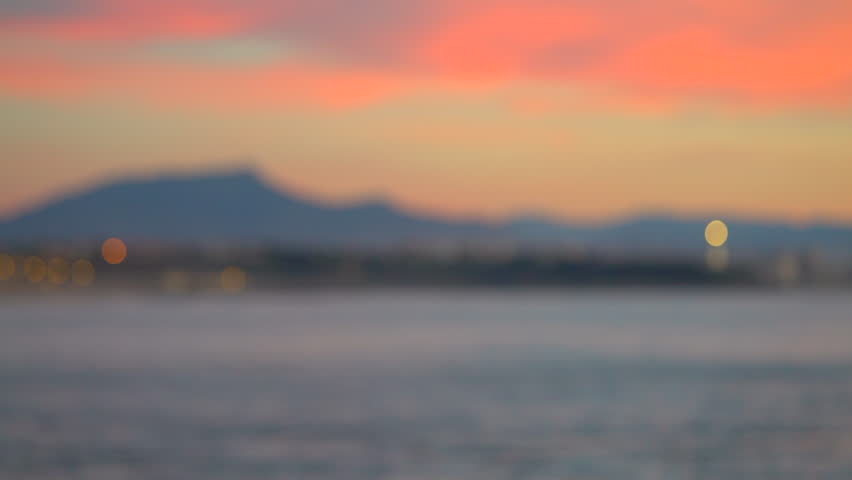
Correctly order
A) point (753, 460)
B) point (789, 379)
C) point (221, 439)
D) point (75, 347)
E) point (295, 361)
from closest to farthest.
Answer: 1. point (753, 460)
2. point (221, 439)
3. point (789, 379)
4. point (295, 361)
5. point (75, 347)

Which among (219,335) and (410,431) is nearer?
(410,431)

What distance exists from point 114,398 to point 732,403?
20.4 meters

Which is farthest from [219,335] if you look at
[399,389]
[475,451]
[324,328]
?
[475,451]

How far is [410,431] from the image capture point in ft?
118

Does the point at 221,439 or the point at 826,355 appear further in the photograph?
the point at 826,355

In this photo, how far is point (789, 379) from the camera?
55969 mm

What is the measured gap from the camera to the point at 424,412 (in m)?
41.4

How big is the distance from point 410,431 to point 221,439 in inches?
199

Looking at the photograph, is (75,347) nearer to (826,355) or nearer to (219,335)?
(219,335)

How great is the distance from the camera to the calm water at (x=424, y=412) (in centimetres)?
2909

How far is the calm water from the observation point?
29.1m

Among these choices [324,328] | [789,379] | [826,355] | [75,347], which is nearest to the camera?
[789,379]

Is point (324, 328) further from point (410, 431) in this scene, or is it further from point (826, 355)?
point (410, 431)

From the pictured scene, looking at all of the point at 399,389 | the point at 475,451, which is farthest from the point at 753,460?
the point at 399,389
